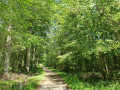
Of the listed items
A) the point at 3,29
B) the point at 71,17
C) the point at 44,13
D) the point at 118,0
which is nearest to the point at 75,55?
the point at 71,17

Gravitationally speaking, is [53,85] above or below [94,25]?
below

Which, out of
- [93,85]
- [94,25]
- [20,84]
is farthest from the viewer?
[94,25]

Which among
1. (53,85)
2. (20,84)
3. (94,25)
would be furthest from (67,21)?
(20,84)

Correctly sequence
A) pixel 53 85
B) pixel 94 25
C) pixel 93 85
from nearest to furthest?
pixel 93 85
pixel 94 25
pixel 53 85

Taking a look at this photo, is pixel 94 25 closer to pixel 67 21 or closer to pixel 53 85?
pixel 67 21

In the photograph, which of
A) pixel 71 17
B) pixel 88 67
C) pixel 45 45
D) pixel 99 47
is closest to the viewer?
pixel 99 47

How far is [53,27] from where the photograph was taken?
12406 mm

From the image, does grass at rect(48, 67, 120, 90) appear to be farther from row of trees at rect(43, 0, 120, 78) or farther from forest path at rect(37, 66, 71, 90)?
row of trees at rect(43, 0, 120, 78)

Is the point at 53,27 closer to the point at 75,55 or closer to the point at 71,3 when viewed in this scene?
the point at 75,55

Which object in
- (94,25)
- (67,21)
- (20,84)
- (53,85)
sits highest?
(67,21)

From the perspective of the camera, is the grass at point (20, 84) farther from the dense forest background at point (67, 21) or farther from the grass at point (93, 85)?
the grass at point (93, 85)

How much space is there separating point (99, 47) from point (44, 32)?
8594 mm

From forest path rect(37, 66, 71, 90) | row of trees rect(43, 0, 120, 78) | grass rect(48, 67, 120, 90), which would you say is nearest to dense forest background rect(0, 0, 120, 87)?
row of trees rect(43, 0, 120, 78)

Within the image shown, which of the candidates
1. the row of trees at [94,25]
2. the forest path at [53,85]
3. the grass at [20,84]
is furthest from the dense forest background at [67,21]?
the forest path at [53,85]
